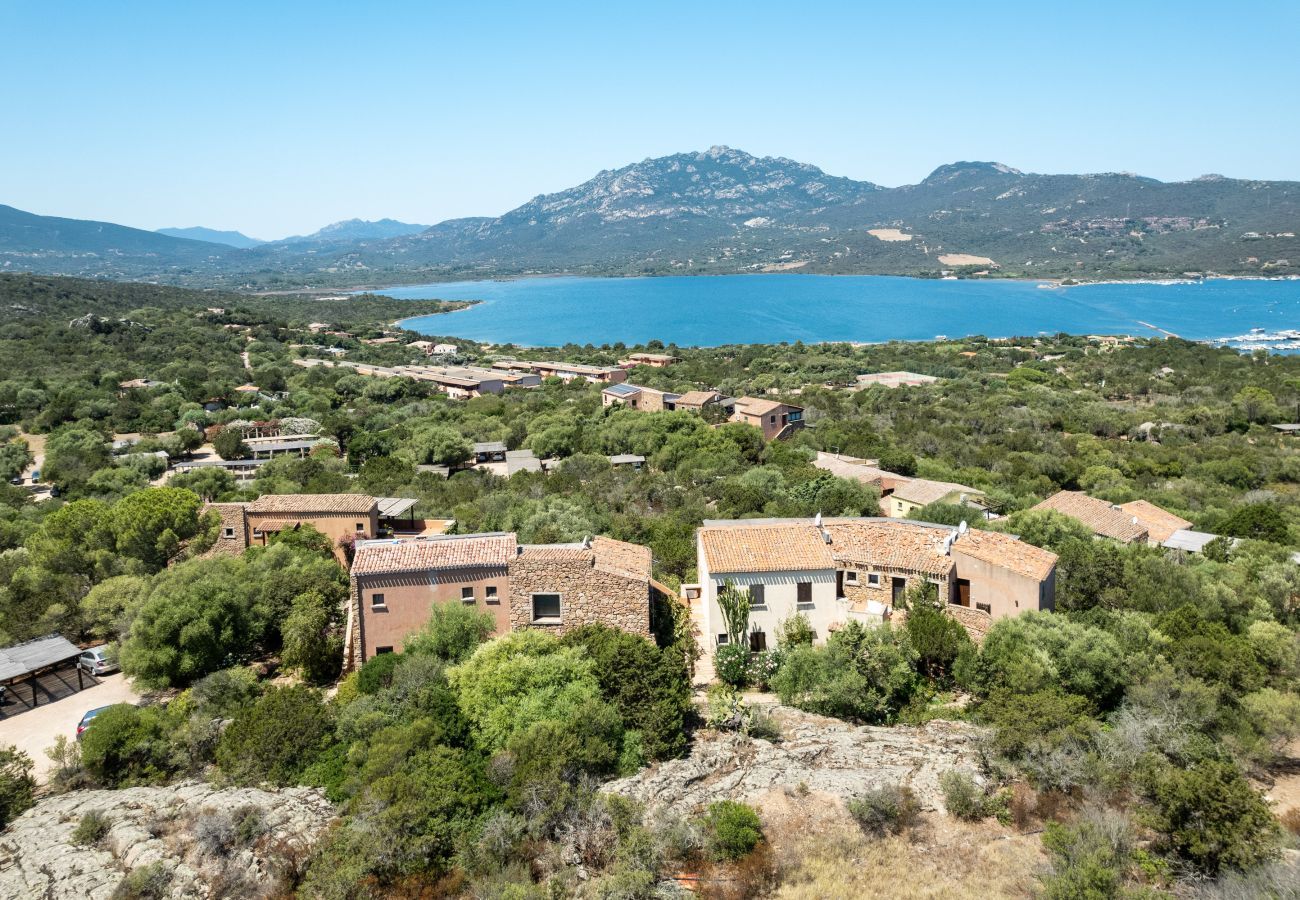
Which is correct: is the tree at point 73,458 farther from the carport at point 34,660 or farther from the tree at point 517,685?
the tree at point 517,685

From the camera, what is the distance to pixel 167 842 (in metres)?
11.5

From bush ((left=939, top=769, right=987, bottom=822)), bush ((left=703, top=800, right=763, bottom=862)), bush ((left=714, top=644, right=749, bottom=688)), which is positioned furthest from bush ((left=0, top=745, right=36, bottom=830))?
bush ((left=939, top=769, right=987, bottom=822))

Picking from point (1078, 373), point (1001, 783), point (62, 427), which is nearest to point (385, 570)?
point (1001, 783)

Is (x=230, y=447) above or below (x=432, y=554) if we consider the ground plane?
below

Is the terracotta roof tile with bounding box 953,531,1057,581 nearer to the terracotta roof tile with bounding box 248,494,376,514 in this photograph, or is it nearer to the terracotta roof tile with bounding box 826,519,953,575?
the terracotta roof tile with bounding box 826,519,953,575

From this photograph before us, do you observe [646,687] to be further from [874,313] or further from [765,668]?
[874,313]

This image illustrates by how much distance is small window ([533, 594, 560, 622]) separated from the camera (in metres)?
17.0

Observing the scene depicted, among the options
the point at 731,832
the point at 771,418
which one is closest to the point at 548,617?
the point at 731,832

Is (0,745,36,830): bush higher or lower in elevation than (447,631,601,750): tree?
lower

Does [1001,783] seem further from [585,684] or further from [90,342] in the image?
[90,342]

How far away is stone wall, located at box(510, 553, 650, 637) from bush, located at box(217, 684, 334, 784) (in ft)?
14.5

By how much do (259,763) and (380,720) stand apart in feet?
6.67

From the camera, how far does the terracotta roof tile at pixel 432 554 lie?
16703 millimetres

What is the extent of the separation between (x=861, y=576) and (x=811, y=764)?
5.73 meters
